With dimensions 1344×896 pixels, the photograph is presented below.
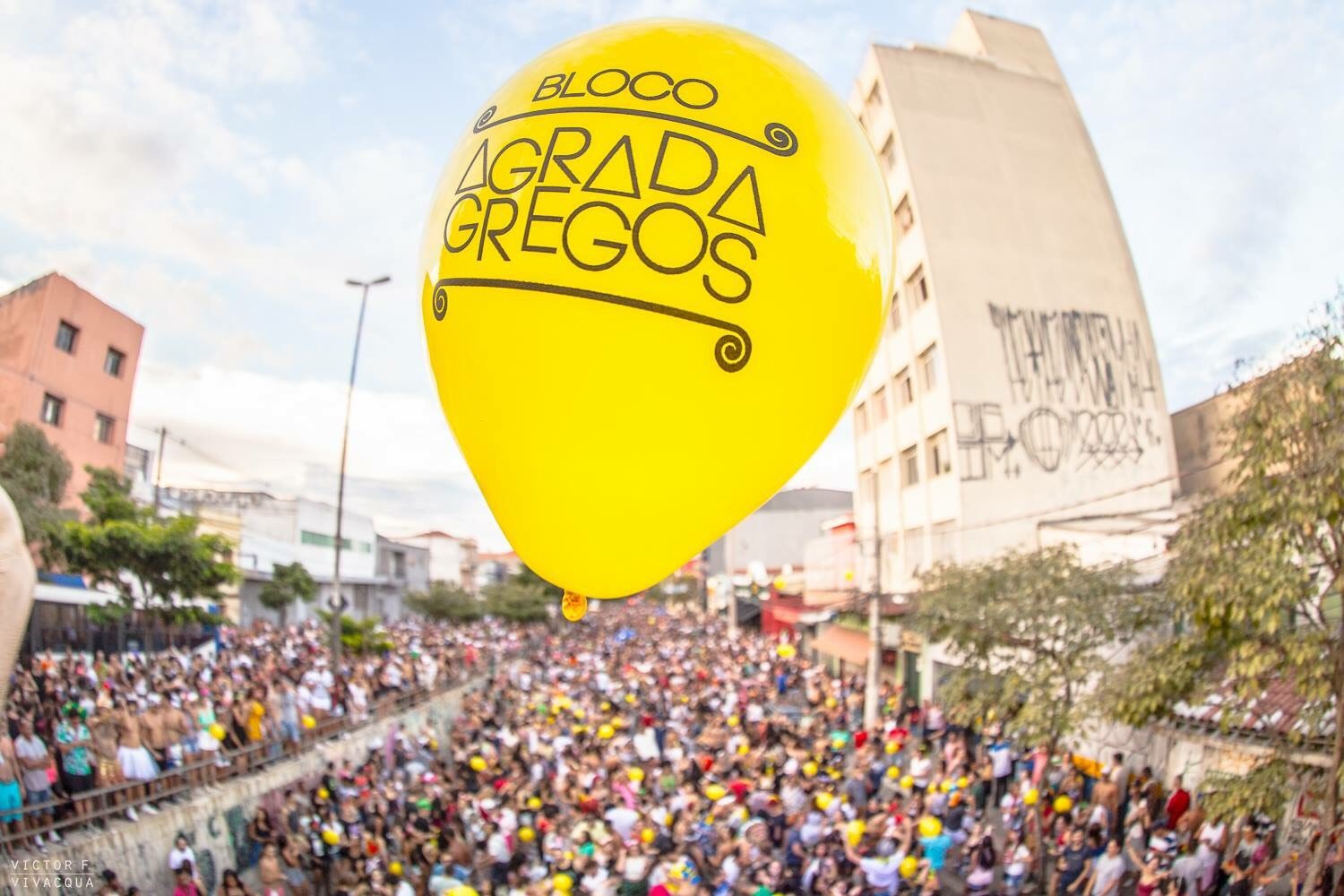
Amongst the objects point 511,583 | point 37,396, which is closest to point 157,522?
point 37,396

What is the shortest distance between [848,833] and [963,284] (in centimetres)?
1876

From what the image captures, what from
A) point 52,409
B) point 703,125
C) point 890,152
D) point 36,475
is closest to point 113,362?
point 52,409

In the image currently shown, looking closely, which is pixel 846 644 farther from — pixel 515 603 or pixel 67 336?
pixel 515 603

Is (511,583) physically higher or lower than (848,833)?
→ higher

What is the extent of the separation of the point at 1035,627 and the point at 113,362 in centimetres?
2691

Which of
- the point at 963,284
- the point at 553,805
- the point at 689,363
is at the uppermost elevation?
the point at 963,284

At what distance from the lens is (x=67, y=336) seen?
1021 inches

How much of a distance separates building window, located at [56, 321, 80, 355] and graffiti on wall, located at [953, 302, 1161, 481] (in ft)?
78.3

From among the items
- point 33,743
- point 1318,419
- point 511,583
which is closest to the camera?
point 1318,419

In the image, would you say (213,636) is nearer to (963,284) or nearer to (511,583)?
(963,284)

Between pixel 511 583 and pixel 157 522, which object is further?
pixel 511 583

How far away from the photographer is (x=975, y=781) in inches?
542

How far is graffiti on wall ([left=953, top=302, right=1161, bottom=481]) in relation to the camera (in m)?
24.4

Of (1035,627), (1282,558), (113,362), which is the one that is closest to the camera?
(1282,558)
